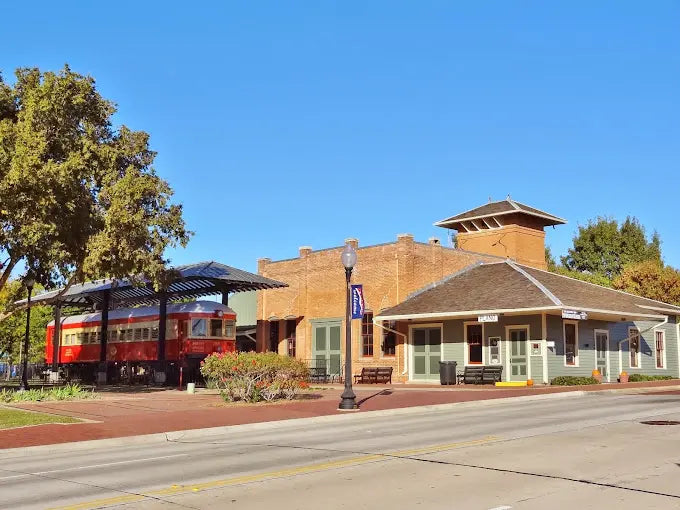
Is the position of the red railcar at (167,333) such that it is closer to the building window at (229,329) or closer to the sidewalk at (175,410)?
the building window at (229,329)

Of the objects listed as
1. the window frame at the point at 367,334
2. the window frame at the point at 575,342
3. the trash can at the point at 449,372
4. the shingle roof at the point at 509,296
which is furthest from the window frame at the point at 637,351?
the window frame at the point at 367,334

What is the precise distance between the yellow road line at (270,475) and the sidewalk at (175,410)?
20.1 feet

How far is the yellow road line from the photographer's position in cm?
829

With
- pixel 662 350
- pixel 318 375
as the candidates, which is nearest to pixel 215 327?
pixel 318 375

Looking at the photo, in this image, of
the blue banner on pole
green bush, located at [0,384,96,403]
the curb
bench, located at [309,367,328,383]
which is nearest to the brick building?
bench, located at [309,367,328,383]

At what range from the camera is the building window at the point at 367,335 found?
3969 centimetres

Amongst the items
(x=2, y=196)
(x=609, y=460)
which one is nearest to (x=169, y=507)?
(x=609, y=460)

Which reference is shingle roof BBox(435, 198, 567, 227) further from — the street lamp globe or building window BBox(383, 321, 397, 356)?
the street lamp globe

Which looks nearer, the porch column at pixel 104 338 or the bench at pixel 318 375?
the bench at pixel 318 375

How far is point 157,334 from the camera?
1449 inches

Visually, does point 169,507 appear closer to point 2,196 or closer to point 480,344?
point 2,196

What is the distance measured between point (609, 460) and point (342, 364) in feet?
101

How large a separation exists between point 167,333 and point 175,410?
623 inches

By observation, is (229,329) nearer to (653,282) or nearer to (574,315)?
(574,315)
